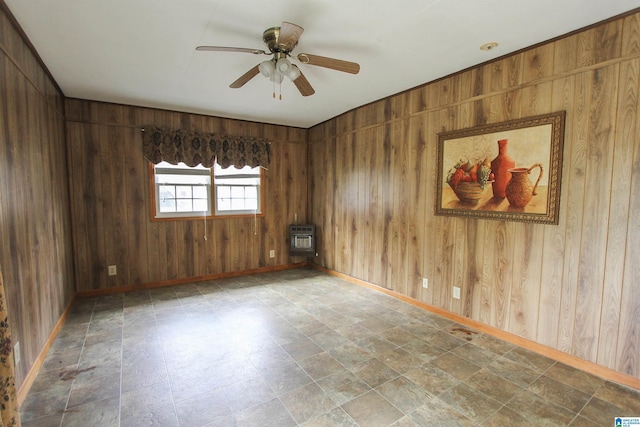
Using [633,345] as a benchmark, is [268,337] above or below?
below

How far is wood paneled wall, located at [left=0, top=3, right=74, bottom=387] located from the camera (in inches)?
74.6

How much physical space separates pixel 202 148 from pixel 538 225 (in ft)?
13.8

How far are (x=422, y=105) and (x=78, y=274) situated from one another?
475cm

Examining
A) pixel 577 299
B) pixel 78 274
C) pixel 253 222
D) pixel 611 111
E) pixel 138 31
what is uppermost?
pixel 138 31

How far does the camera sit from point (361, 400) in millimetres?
1910

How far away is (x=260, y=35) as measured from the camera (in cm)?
228

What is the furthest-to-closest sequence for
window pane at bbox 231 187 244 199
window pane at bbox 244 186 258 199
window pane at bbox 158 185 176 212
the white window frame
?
window pane at bbox 244 186 258 199, window pane at bbox 231 187 244 199, the white window frame, window pane at bbox 158 185 176 212

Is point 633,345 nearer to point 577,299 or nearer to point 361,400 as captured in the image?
point 577,299

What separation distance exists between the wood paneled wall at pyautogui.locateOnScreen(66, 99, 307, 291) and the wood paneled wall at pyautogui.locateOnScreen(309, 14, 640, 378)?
2.34 metres

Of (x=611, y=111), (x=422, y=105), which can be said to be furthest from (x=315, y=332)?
(x=611, y=111)

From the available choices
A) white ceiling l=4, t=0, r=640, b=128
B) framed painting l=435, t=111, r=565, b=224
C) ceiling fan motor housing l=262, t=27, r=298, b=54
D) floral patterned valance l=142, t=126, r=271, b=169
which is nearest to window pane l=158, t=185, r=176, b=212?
floral patterned valance l=142, t=126, r=271, b=169

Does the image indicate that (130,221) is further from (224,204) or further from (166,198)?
(224,204)

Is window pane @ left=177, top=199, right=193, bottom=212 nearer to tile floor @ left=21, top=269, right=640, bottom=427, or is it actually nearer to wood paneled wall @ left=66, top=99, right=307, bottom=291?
wood paneled wall @ left=66, top=99, right=307, bottom=291

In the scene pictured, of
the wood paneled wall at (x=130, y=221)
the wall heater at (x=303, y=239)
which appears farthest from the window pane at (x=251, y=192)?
the wall heater at (x=303, y=239)
